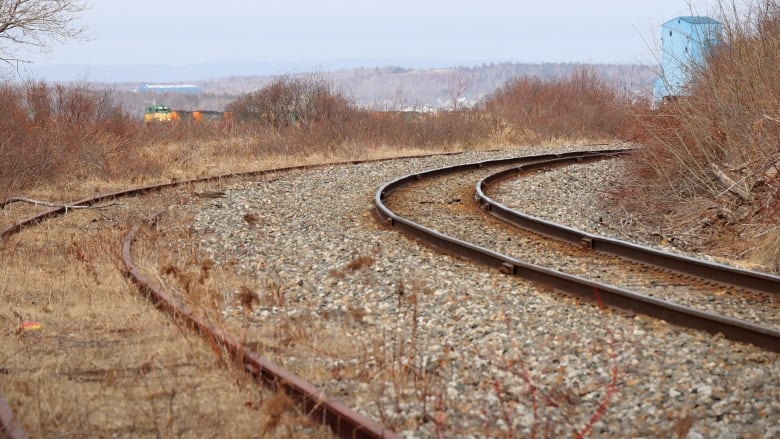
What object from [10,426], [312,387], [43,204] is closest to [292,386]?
[312,387]

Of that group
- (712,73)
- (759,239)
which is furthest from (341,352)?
(712,73)

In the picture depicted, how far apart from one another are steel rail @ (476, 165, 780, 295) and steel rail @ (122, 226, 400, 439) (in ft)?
14.4

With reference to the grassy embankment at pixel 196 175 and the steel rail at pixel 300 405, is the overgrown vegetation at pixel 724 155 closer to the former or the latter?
the grassy embankment at pixel 196 175

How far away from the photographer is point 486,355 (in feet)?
19.7

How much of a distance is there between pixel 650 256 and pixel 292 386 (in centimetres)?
505

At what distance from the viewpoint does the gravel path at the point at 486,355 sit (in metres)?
4.87

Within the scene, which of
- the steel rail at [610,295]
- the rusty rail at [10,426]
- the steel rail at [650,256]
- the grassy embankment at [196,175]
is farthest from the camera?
the steel rail at [650,256]

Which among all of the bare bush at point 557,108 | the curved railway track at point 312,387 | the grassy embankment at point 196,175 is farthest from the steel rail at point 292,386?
the bare bush at point 557,108

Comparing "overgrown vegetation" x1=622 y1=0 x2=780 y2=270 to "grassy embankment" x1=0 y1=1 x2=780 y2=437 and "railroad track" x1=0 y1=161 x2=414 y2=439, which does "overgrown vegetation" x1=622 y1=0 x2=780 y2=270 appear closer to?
"grassy embankment" x1=0 y1=1 x2=780 y2=437

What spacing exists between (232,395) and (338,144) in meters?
19.3

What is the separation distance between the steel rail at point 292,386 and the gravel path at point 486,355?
8.2 inches

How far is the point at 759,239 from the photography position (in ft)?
32.9

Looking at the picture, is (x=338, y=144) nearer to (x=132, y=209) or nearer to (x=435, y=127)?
(x=435, y=127)

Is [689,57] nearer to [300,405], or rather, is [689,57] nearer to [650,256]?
[650,256]
